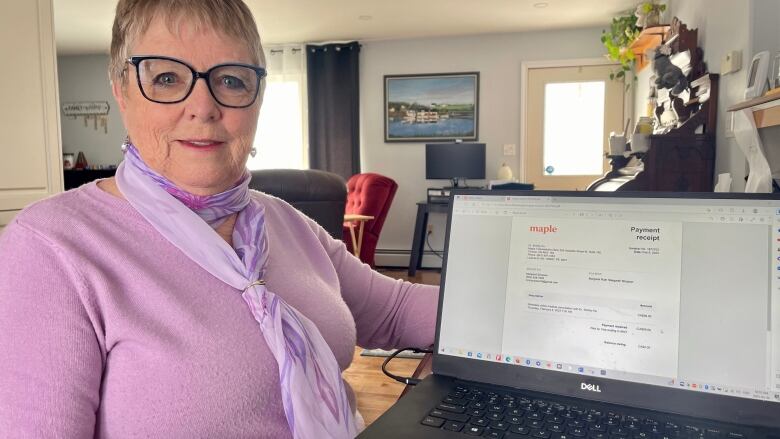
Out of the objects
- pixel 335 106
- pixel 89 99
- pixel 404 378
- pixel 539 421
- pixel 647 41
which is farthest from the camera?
pixel 89 99

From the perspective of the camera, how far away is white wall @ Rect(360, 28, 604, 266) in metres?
5.43

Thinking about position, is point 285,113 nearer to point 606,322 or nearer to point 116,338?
point 116,338

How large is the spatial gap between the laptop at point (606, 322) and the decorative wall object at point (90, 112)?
6.65 m

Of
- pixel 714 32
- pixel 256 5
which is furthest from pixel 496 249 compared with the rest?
pixel 256 5

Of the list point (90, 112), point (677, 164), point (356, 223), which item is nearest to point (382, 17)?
point (356, 223)

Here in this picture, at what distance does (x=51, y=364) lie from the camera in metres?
0.63

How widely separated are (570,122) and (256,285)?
5.10m

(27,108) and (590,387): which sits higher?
(27,108)

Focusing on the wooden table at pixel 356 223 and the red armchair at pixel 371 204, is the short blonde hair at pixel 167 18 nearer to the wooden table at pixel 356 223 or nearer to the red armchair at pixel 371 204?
the wooden table at pixel 356 223

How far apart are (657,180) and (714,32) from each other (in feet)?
2.81

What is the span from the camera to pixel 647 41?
3936 mm

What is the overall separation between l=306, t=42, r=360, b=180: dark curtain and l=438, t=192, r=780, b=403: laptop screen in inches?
201

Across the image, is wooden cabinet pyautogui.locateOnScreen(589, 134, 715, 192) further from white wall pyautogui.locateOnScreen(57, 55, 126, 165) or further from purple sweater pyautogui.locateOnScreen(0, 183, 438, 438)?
white wall pyautogui.locateOnScreen(57, 55, 126, 165)

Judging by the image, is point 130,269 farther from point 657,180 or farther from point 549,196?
point 657,180
